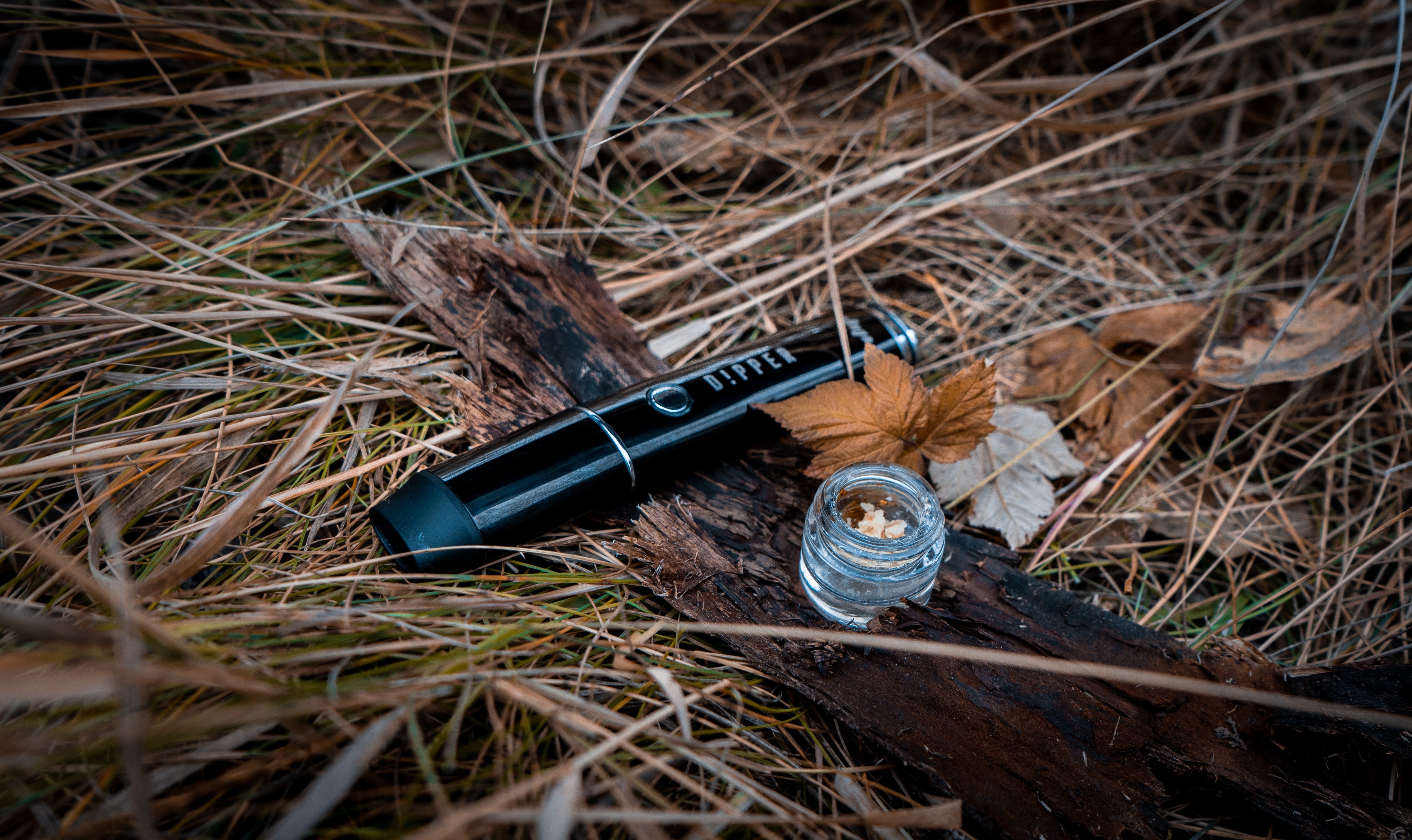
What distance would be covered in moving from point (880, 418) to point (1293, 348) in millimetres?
1186

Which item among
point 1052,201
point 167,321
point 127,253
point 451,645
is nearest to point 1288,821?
point 451,645

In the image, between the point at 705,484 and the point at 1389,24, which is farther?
the point at 1389,24

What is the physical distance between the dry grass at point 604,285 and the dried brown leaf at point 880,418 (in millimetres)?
413

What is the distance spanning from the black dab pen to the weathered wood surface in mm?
92

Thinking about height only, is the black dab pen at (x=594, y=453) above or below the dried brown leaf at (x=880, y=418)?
above

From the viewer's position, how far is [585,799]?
959 mm

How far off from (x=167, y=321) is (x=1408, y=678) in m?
2.43

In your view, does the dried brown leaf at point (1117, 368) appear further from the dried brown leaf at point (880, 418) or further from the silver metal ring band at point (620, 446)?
the silver metal ring band at point (620, 446)

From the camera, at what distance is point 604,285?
198 centimetres

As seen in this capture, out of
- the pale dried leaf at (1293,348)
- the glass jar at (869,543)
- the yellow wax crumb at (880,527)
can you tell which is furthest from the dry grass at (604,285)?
the yellow wax crumb at (880,527)

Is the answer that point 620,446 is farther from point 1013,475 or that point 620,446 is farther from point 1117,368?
point 1117,368

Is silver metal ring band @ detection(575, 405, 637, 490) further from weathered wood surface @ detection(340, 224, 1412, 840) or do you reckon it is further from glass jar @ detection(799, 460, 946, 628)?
glass jar @ detection(799, 460, 946, 628)

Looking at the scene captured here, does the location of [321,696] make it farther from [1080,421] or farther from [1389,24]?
[1389,24]

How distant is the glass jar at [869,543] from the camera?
1.25 metres
